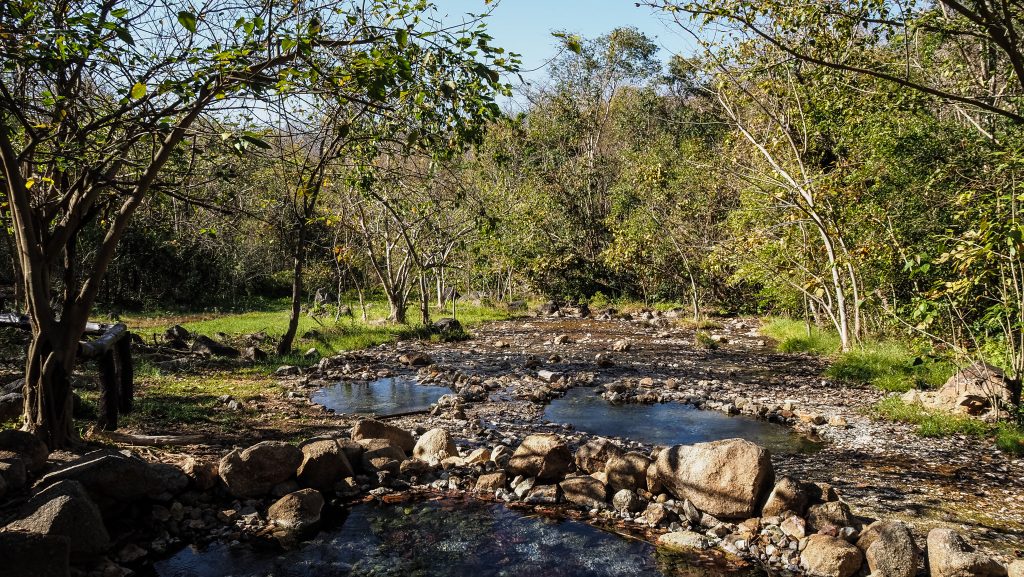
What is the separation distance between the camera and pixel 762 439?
10.2 metres

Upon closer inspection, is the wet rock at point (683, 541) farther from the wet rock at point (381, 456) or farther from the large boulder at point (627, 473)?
the wet rock at point (381, 456)

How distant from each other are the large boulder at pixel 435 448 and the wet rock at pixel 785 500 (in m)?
3.81

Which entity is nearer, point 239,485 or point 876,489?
point 239,485

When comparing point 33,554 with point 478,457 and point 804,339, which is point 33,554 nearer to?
point 478,457

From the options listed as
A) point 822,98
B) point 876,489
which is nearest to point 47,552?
point 876,489

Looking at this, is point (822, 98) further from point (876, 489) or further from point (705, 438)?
point (876, 489)

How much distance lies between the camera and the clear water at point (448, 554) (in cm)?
596

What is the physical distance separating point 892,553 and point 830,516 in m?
0.72

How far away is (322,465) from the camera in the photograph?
7727 millimetres

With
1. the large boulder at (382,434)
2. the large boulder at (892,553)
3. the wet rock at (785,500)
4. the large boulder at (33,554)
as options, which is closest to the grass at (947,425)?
the wet rock at (785,500)

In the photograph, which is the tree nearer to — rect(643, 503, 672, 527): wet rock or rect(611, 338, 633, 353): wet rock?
rect(643, 503, 672, 527): wet rock

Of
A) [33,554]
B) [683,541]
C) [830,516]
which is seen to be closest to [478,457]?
[683,541]

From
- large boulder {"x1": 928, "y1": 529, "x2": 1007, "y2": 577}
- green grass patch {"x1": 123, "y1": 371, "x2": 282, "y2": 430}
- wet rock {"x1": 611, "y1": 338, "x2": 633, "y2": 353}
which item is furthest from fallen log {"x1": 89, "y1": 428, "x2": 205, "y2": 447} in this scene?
wet rock {"x1": 611, "y1": 338, "x2": 633, "y2": 353}

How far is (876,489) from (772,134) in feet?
38.9
